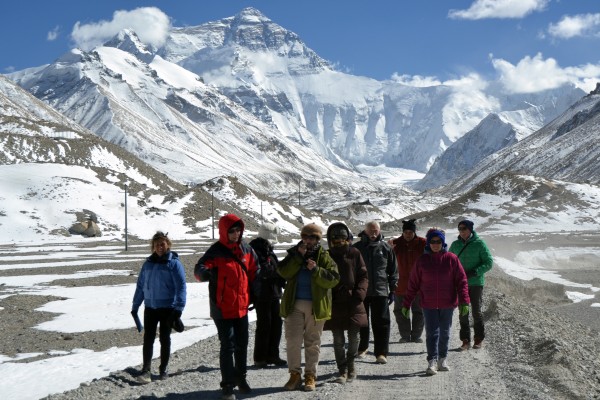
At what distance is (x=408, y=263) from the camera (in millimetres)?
13383

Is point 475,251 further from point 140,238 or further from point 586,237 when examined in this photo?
point 586,237

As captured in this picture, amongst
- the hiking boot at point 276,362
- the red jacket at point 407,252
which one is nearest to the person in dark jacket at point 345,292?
the hiking boot at point 276,362

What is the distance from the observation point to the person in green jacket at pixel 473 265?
42.3 feet

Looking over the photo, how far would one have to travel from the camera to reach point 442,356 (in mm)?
11031

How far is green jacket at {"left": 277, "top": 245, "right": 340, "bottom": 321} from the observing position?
9.42m

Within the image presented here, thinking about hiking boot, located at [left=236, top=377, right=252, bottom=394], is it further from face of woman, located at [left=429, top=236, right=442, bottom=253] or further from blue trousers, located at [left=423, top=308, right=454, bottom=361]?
face of woman, located at [left=429, top=236, right=442, bottom=253]

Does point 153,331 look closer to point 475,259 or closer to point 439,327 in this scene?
point 439,327

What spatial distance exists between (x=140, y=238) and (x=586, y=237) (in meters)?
50.6

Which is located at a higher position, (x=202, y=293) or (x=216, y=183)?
(x=216, y=183)

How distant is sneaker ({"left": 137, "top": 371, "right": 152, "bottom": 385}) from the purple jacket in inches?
182

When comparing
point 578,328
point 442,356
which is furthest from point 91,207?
point 442,356

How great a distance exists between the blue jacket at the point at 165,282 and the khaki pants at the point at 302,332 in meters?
1.94

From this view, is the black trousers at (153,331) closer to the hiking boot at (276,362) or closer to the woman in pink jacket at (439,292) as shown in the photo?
the hiking boot at (276,362)

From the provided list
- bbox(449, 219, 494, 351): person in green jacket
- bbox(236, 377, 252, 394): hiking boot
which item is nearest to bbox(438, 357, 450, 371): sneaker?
bbox(449, 219, 494, 351): person in green jacket
